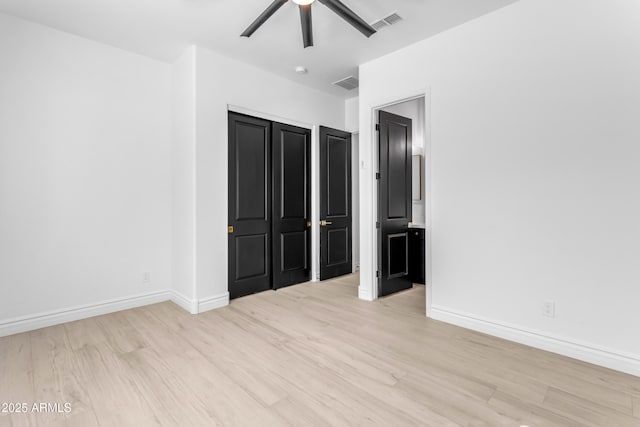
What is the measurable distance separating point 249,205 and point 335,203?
1.51 meters

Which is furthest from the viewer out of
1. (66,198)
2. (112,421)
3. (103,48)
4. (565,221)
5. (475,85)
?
(103,48)

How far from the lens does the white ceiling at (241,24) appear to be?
2719 mm

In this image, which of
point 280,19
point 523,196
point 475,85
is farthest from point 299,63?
point 523,196

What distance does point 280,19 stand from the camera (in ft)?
9.64

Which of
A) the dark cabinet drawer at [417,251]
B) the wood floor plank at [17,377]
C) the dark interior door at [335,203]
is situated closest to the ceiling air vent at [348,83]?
the dark interior door at [335,203]

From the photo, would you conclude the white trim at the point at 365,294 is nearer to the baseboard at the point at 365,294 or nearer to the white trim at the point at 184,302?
the baseboard at the point at 365,294

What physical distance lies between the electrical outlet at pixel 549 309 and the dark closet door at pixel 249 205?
3.05m

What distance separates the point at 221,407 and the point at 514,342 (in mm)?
2405

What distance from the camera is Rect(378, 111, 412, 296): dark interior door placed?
152 inches

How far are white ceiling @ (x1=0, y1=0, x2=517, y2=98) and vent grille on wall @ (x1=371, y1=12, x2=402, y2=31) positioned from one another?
4cm

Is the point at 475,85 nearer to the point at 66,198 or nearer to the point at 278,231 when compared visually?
the point at 278,231

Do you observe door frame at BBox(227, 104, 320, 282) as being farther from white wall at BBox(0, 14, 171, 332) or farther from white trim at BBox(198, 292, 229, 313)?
white wall at BBox(0, 14, 171, 332)

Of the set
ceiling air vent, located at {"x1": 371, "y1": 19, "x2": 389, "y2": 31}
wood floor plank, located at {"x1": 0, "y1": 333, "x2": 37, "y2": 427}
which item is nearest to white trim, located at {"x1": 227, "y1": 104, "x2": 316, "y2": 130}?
ceiling air vent, located at {"x1": 371, "y1": 19, "x2": 389, "y2": 31}

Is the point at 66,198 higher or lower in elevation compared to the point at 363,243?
higher
